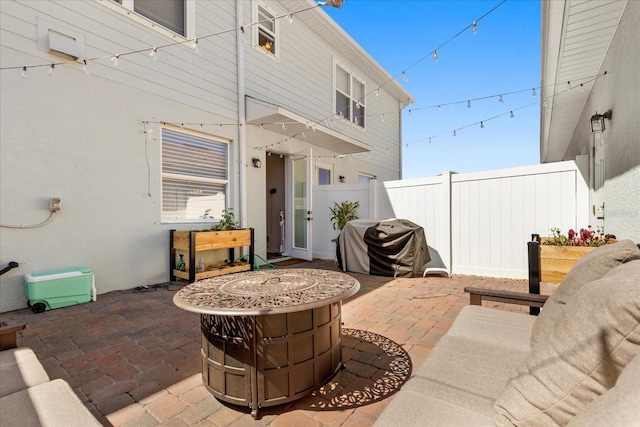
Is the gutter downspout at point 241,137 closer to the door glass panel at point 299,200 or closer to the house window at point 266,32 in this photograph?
the house window at point 266,32

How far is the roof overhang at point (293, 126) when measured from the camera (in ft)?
18.0

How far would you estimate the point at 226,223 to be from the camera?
5.14m

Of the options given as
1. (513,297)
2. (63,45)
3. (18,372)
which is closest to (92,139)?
(63,45)

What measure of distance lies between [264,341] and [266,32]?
6379mm

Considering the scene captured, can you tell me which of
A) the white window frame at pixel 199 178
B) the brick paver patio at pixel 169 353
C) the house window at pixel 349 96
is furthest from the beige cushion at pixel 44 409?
the house window at pixel 349 96

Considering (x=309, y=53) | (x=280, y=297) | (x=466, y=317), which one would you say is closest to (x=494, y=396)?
(x=466, y=317)

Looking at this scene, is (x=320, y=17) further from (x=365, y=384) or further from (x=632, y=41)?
(x=365, y=384)

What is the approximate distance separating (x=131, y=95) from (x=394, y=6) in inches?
201

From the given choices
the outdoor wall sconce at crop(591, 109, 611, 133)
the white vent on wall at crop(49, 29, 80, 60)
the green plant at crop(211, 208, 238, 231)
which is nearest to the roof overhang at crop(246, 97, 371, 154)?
the green plant at crop(211, 208, 238, 231)

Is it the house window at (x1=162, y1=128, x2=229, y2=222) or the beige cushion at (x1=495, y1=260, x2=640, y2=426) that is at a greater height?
the house window at (x1=162, y1=128, x2=229, y2=222)

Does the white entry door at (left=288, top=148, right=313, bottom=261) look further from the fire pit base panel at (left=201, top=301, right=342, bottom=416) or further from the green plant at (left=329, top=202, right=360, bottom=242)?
the fire pit base panel at (left=201, top=301, right=342, bottom=416)

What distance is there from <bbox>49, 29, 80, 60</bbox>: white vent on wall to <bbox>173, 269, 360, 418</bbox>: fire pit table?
368cm

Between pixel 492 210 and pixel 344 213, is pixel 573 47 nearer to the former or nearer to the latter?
pixel 492 210

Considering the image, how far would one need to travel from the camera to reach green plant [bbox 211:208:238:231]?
16.5ft
